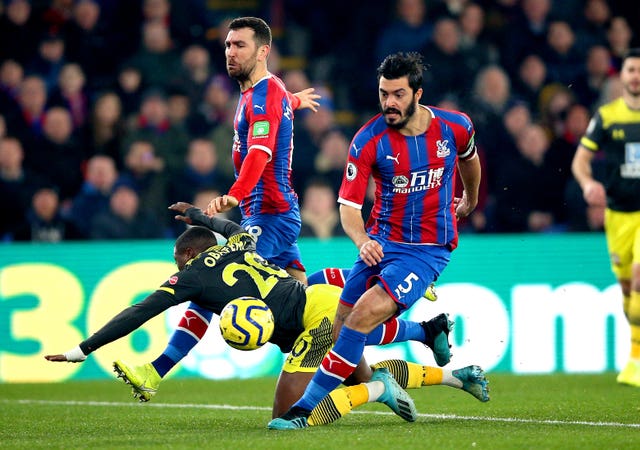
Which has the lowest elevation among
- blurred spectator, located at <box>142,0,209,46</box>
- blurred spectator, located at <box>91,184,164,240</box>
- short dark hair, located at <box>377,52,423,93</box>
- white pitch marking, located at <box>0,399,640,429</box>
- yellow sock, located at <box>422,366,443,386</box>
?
white pitch marking, located at <box>0,399,640,429</box>

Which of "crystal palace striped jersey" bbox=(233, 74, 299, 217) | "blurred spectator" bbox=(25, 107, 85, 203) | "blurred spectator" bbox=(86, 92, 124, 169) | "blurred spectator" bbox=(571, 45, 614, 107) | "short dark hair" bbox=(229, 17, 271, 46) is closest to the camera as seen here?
"crystal palace striped jersey" bbox=(233, 74, 299, 217)

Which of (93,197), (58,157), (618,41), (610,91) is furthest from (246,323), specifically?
(618,41)

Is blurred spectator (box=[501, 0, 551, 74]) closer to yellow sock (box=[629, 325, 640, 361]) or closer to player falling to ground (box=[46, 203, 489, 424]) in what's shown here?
yellow sock (box=[629, 325, 640, 361])


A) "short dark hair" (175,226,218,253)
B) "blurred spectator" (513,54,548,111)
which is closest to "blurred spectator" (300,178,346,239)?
"blurred spectator" (513,54,548,111)

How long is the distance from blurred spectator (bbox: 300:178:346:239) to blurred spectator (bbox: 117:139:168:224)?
141 cm

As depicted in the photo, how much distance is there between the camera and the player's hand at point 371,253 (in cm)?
651

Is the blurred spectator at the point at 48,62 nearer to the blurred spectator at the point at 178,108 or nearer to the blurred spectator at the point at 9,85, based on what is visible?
the blurred spectator at the point at 9,85

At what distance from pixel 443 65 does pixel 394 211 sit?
692 cm

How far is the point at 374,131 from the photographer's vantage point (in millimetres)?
6820

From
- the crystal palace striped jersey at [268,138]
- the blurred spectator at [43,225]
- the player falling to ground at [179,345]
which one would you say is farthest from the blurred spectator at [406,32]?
the player falling to ground at [179,345]

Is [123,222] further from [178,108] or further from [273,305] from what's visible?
[273,305]

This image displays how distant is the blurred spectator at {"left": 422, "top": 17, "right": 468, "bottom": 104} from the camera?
13.5 meters

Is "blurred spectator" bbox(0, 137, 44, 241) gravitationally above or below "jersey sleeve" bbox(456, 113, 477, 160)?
below

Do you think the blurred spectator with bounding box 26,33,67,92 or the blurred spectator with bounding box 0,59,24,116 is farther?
the blurred spectator with bounding box 26,33,67,92
